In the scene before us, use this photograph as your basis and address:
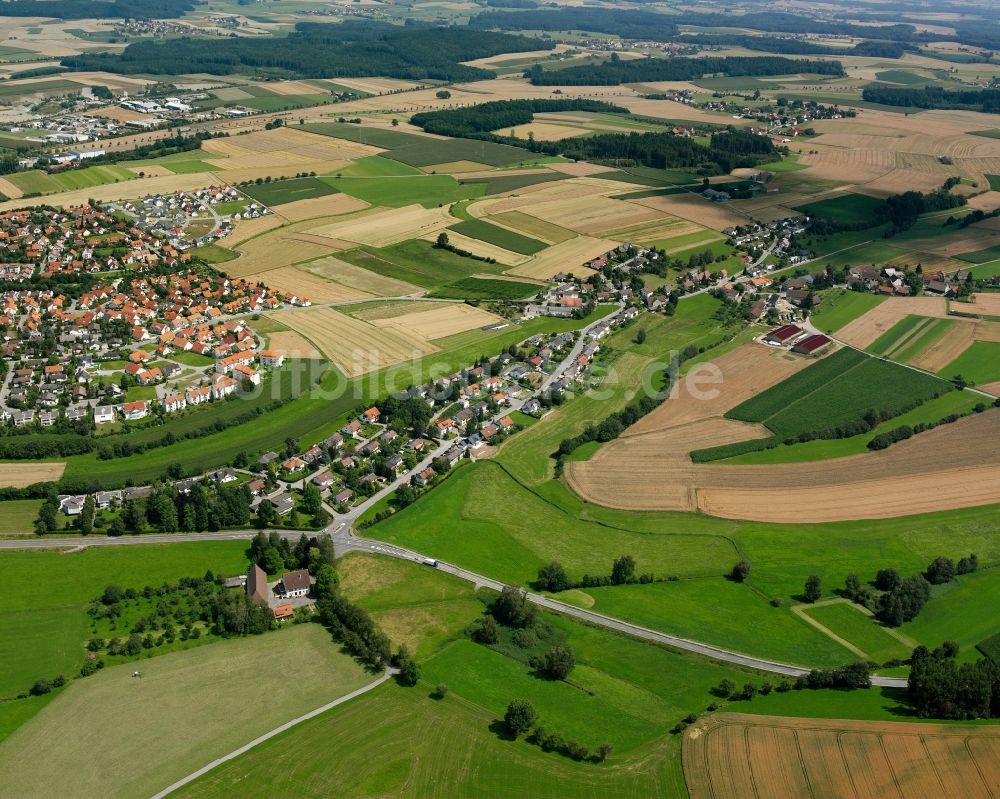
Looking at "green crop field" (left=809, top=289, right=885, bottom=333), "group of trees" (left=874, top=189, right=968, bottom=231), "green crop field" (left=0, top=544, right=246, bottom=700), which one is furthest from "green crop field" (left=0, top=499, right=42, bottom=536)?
Answer: "group of trees" (left=874, top=189, right=968, bottom=231)

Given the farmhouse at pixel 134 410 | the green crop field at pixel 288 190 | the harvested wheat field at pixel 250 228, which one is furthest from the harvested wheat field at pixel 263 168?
the farmhouse at pixel 134 410

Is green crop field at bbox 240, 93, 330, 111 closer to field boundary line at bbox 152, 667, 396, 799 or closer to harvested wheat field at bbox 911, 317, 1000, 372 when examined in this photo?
harvested wheat field at bbox 911, 317, 1000, 372

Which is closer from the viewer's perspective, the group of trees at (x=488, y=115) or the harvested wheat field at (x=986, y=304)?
the harvested wheat field at (x=986, y=304)

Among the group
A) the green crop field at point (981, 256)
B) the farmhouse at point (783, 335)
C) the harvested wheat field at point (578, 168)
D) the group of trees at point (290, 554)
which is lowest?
the group of trees at point (290, 554)

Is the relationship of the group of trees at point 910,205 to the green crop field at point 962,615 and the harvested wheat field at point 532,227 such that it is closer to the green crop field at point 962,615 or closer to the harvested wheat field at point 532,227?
the harvested wheat field at point 532,227

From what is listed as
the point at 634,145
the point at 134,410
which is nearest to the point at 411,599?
the point at 134,410

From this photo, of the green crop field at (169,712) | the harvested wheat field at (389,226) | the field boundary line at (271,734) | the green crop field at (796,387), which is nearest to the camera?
the field boundary line at (271,734)

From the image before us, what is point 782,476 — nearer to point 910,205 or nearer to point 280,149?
point 910,205
